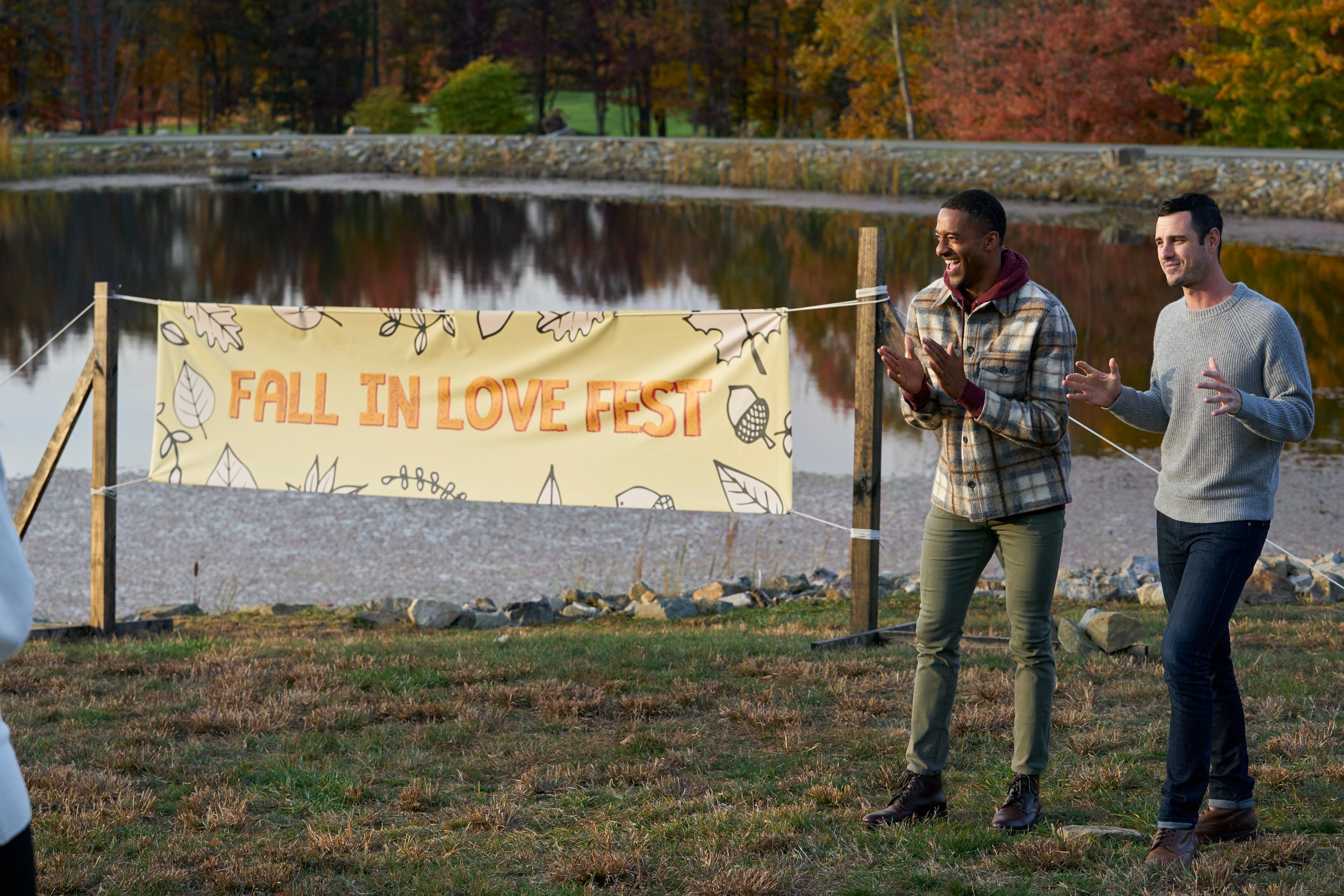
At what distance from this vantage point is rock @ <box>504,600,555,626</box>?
8.54 metres

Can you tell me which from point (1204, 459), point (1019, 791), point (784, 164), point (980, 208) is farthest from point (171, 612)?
point (784, 164)

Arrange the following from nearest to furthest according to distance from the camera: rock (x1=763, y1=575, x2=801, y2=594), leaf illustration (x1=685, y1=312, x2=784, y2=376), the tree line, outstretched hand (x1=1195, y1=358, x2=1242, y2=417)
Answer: outstretched hand (x1=1195, y1=358, x2=1242, y2=417) → leaf illustration (x1=685, y1=312, x2=784, y2=376) → rock (x1=763, y1=575, x2=801, y2=594) → the tree line

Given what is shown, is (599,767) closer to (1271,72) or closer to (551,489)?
(551,489)

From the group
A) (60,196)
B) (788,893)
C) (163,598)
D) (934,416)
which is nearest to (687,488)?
(934,416)

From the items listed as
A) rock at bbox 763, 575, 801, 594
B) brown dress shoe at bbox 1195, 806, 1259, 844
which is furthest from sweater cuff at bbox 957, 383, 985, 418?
rock at bbox 763, 575, 801, 594

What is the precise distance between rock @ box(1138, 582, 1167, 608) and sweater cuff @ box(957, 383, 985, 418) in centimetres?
506

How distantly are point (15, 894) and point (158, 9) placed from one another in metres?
68.4

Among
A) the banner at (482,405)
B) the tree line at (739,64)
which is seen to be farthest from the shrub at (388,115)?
the banner at (482,405)

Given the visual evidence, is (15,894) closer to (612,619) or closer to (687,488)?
(687,488)

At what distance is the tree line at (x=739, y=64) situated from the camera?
40.3m

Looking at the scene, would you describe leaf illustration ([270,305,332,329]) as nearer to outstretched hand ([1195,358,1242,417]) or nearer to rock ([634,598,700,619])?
rock ([634,598,700,619])

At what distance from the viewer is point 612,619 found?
8648 millimetres

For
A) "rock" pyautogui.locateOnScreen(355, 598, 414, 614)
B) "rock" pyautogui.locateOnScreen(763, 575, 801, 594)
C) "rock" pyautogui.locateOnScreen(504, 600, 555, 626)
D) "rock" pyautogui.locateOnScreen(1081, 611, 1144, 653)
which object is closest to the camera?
"rock" pyautogui.locateOnScreen(1081, 611, 1144, 653)

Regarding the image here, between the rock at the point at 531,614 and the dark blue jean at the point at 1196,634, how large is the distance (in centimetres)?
498
